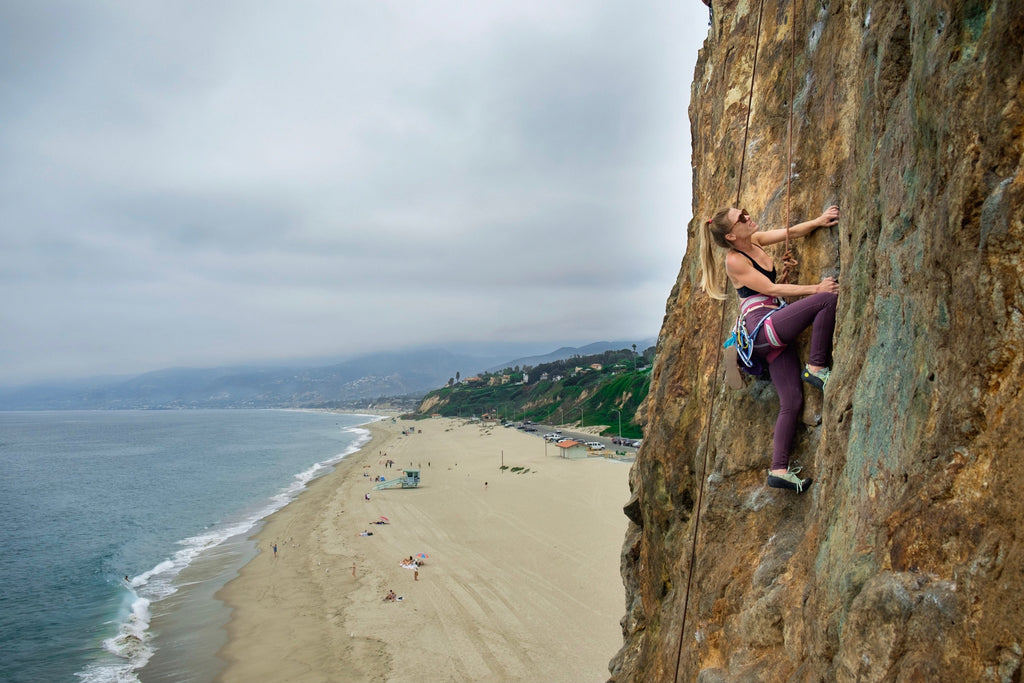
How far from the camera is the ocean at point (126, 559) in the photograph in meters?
17.7

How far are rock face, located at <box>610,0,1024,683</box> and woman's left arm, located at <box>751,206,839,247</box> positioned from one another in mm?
113

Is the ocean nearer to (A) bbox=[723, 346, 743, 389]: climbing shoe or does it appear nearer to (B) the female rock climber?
(A) bbox=[723, 346, 743, 389]: climbing shoe

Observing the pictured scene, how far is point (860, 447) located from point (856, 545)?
54 centimetres

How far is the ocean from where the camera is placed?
58.0ft

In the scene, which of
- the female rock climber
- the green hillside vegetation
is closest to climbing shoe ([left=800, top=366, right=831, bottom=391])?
the female rock climber

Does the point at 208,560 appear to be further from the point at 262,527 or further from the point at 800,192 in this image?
the point at 800,192

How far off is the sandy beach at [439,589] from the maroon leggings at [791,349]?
1296 cm

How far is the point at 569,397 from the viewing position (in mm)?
120750

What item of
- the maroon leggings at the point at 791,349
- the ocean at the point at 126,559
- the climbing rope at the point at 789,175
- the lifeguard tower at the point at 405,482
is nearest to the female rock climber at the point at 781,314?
the maroon leggings at the point at 791,349

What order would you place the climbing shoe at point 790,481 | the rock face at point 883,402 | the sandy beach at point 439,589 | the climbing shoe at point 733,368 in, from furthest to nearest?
the sandy beach at point 439,589 < the climbing shoe at point 733,368 < the climbing shoe at point 790,481 < the rock face at point 883,402

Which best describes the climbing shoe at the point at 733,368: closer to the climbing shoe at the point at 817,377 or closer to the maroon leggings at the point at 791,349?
the maroon leggings at the point at 791,349

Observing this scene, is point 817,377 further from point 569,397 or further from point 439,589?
point 569,397

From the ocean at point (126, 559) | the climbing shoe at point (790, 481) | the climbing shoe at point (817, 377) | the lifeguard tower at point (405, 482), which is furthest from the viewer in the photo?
the lifeguard tower at point (405, 482)

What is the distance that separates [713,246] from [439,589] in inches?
777
